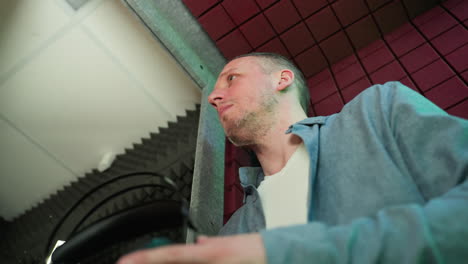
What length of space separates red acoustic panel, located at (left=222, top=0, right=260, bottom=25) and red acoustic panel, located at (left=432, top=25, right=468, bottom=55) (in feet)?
4.15

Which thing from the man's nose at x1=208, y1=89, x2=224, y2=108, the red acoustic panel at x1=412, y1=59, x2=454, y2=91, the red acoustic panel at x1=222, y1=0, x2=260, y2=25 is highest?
the red acoustic panel at x1=222, y1=0, x2=260, y2=25

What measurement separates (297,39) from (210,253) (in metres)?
2.22

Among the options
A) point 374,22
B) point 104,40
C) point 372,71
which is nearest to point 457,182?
point 372,71

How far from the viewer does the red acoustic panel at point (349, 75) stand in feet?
7.73

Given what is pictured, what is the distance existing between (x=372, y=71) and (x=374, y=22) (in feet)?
1.37

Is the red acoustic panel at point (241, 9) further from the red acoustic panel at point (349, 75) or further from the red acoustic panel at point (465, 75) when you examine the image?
the red acoustic panel at point (465, 75)

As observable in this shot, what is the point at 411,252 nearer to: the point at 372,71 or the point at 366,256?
the point at 366,256

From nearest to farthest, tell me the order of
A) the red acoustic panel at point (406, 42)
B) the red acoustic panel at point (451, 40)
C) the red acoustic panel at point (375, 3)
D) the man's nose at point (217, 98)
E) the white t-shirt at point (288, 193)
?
the white t-shirt at point (288, 193) < the man's nose at point (217, 98) < the red acoustic panel at point (451, 40) < the red acoustic panel at point (406, 42) < the red acoustic panel at point (375, 3)

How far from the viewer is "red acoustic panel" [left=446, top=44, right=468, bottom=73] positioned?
6.23 ft

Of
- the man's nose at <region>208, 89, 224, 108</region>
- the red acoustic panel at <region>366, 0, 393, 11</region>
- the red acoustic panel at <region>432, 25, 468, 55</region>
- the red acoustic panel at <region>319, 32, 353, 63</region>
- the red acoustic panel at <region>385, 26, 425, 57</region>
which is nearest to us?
the man's nose at <region>208, 89, 224, 108</region>

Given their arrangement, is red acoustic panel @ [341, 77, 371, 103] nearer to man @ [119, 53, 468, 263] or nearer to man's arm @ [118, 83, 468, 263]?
man @ [119, 53, 468, 263]

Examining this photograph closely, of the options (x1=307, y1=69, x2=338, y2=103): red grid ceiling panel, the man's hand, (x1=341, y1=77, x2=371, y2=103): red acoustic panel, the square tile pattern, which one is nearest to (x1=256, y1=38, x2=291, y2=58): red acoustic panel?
the square tile pattern

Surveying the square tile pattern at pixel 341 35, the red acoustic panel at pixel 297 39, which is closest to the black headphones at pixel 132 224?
the square tile pattern at pixel 341 35

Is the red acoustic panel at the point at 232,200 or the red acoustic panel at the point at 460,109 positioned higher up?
the red acoustic panel at the point at 232,200
